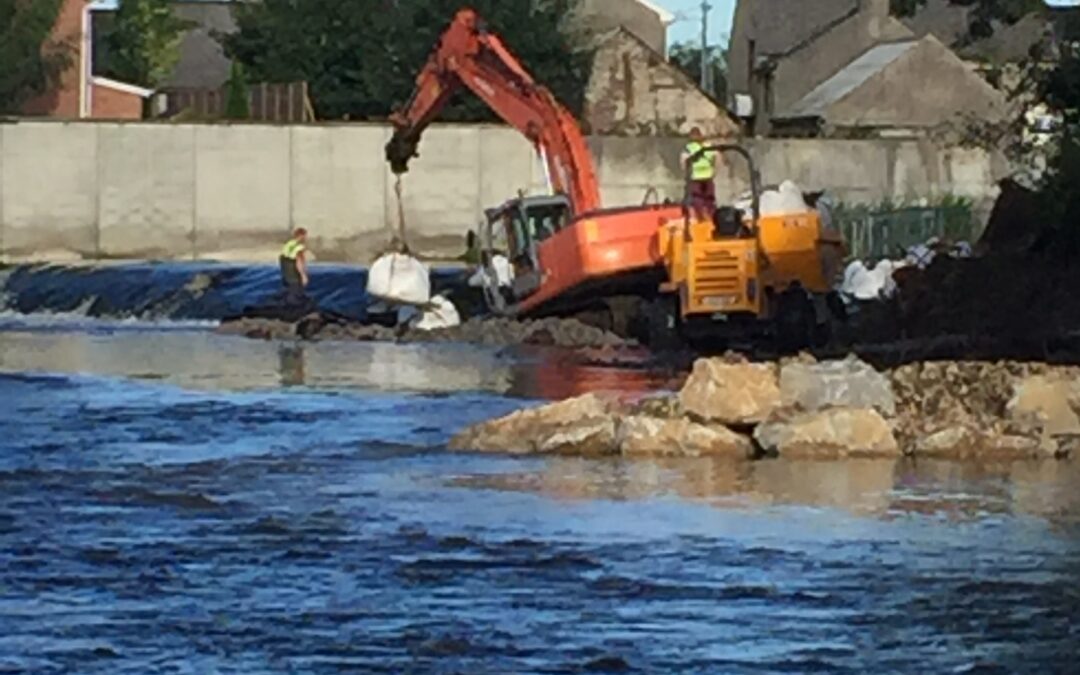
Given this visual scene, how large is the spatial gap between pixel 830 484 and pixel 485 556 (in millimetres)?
4514

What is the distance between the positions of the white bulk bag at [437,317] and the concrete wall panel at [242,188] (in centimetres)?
1534

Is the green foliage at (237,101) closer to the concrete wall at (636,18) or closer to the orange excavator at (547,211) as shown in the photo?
the orange excavator at (547,211)

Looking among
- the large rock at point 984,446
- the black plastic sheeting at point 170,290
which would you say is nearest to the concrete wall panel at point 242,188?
the black plastic sheeting at point 170,290

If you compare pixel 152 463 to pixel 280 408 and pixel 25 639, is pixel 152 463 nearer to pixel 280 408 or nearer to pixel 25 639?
pixel 280 408

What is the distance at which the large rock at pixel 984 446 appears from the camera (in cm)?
2191

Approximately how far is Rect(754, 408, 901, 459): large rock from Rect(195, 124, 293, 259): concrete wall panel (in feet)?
118

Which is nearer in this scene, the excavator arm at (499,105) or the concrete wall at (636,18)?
the excavator arm at (499,105)

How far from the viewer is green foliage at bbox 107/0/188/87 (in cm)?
9338

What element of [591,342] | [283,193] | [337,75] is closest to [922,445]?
[591,342]

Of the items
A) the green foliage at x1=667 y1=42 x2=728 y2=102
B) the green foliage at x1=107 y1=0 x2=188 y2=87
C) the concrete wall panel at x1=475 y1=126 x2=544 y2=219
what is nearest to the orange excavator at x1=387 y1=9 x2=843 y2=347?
the concrete wall panel at x1=475 y1=126 x2=544 y2=219

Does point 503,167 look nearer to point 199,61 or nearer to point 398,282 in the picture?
point 398,282

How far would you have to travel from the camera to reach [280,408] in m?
27.7

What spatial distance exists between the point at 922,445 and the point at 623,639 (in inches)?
352

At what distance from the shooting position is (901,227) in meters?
54.1
